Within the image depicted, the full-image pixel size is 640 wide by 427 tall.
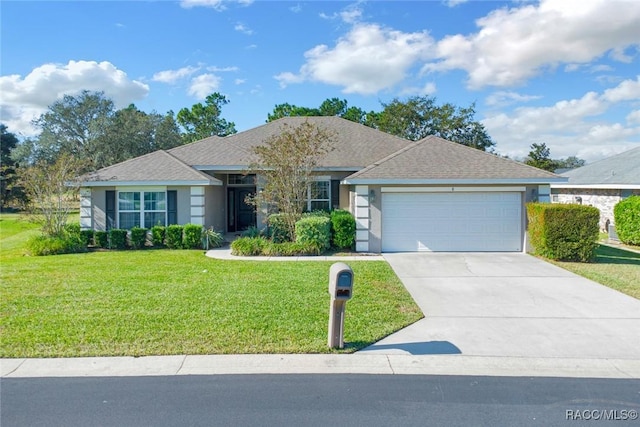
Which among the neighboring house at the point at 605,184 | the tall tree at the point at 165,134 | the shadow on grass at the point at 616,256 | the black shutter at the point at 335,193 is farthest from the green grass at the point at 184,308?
the tall tree at the point at 165,134

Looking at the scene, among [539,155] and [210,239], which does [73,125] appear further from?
[539,155]

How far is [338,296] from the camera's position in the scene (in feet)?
17.5

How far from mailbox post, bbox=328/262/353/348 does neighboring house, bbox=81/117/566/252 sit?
8.47 metres

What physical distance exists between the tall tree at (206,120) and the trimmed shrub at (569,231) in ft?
128

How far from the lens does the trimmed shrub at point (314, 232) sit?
1357 cm

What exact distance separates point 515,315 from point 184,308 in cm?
570

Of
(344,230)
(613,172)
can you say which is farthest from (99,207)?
(613,172)

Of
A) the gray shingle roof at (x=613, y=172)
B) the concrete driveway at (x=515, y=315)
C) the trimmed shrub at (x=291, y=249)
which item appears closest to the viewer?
the concrete driveway at (x=515, y=315)

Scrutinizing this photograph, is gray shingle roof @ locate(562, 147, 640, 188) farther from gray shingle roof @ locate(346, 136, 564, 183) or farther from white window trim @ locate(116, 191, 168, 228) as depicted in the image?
white window trim @ locate(116, 191, 168, 228)

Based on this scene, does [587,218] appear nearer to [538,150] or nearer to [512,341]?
[512,341]

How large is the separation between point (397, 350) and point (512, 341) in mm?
1734

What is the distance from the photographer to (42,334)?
5.99 meters

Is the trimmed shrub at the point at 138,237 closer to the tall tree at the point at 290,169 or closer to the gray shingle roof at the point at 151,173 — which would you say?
the gray shingle roof at the point at 151,173

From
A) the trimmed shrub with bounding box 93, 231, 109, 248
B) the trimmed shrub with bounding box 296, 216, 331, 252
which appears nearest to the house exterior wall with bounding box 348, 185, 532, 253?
the trimmed shrub with bounding box 296, 216, 331, 252
